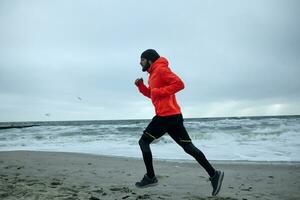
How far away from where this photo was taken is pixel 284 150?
35.0 feet

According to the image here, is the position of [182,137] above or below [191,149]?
above

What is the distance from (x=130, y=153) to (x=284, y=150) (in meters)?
4.92

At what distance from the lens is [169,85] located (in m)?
4.00

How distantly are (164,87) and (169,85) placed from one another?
0.07 m

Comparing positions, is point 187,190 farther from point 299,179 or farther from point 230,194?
point 299,179

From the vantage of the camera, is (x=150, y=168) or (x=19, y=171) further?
(x=19, y=171)

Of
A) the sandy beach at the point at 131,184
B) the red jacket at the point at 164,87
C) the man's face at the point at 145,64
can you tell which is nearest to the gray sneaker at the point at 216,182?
the sandy beach at the point at 131,184

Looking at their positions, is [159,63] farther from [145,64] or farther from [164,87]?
[164,87]

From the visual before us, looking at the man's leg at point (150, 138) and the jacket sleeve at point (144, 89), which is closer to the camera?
the man's leg at point (150, 138)

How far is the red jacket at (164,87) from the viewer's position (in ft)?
13.0

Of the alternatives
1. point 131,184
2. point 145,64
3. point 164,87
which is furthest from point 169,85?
point 131,184

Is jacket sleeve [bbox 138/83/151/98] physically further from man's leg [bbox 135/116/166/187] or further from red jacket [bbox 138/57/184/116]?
man's leg [bbox 135/116/166/187]

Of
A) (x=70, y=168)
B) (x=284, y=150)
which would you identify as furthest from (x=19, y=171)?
(x=284, y=150)

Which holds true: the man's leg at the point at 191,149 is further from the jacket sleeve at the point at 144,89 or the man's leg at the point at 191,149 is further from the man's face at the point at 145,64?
the man's face at the point at 145,64
